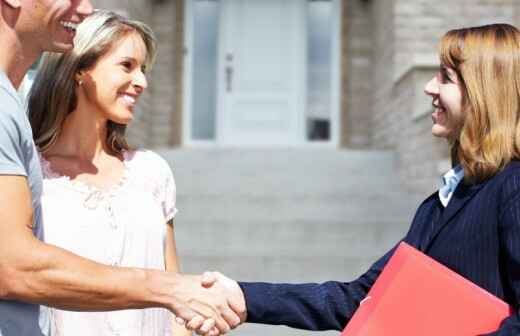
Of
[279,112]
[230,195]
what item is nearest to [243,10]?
[279,112]

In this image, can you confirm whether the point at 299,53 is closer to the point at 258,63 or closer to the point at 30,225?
the point at 258,63

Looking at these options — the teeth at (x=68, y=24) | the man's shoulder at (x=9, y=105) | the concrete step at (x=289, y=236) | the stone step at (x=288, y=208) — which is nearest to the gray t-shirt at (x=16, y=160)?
Result: the man's shoulder at (x=9, y=105)

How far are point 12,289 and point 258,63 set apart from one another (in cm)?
938

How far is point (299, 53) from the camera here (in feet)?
34.9

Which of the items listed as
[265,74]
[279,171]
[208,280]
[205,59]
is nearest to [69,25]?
[208,280]

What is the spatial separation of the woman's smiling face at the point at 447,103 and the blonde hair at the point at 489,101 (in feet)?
0.10

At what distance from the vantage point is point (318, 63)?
1073 cm

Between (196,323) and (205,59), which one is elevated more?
(205,59)

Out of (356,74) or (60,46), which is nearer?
(60,46)

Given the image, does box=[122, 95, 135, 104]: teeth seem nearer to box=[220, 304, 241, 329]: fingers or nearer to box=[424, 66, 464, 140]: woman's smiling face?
box=[220, 304, 241, 329]: fingers

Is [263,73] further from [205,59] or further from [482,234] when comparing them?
[482,234]

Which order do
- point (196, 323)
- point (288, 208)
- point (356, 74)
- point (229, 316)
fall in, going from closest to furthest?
point (196, 323)
point (229, 316)
point (288, 208)
point (356, 74)

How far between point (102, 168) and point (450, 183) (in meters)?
1.09

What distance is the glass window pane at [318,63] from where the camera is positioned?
10664mm
